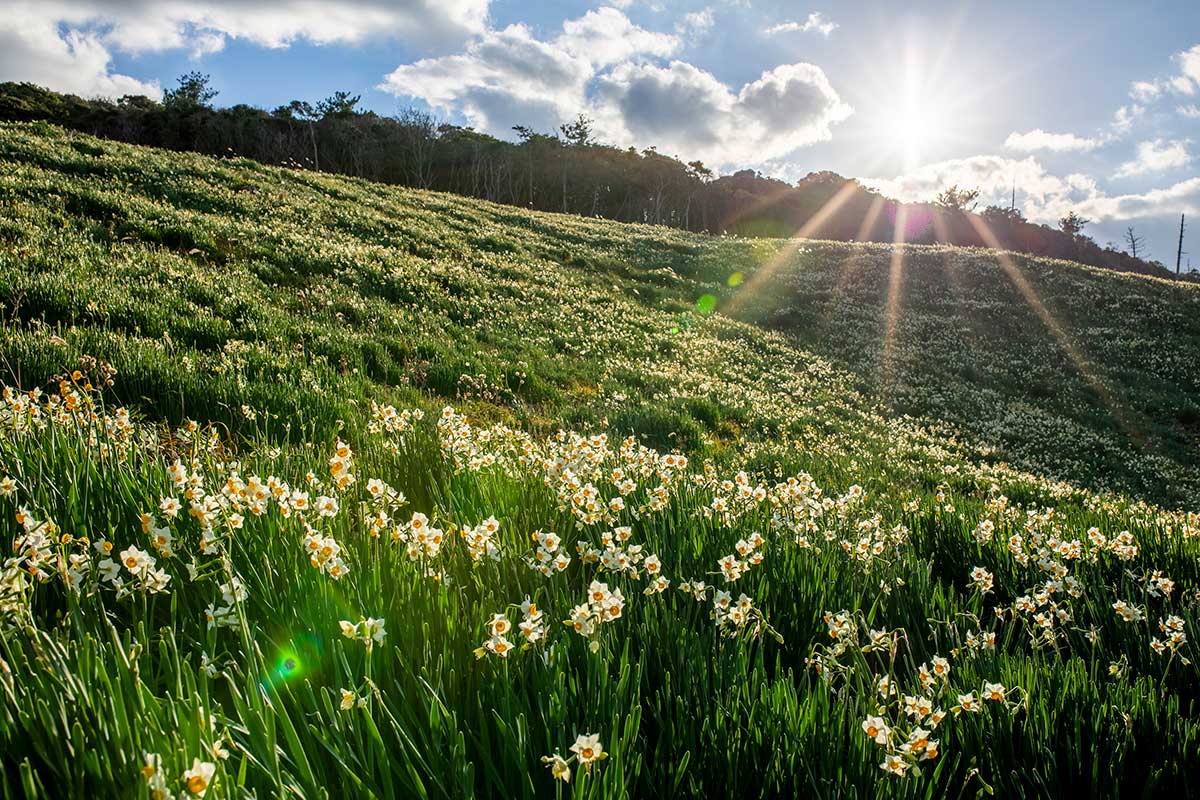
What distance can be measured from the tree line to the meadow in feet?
234

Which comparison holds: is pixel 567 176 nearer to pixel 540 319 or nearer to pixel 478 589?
pixel 540 319

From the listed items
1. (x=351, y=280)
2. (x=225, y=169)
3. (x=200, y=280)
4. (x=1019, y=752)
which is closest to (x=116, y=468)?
(x=1019, y=752)

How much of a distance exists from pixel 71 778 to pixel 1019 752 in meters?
2.31

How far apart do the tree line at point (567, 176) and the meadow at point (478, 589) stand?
7140 cm

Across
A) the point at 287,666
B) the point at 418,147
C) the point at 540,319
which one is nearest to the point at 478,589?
the point at 287,666

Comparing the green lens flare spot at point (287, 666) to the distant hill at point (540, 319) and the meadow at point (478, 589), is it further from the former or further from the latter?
the distant hill at point (540, 319)

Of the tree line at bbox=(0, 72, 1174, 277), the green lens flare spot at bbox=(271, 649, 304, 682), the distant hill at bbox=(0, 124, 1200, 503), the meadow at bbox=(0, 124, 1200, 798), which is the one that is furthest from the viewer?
the tree line at bbox=(0, 72, 1174, 277)

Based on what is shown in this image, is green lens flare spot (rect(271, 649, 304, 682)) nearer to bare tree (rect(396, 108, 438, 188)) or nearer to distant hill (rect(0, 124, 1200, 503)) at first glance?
distant hill (rect(0, 124, 1200, 503))

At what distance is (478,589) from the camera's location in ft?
7.96

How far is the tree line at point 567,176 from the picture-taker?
75.6 meters

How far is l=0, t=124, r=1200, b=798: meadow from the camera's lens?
150 cm

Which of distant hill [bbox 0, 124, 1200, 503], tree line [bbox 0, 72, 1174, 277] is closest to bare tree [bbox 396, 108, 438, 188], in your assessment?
tree line [bbox 0, 72, 1174, 277]

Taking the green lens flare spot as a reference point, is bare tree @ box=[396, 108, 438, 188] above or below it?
above

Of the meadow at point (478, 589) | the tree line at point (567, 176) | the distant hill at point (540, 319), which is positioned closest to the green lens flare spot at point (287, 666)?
the meadow at point (478, 589)
